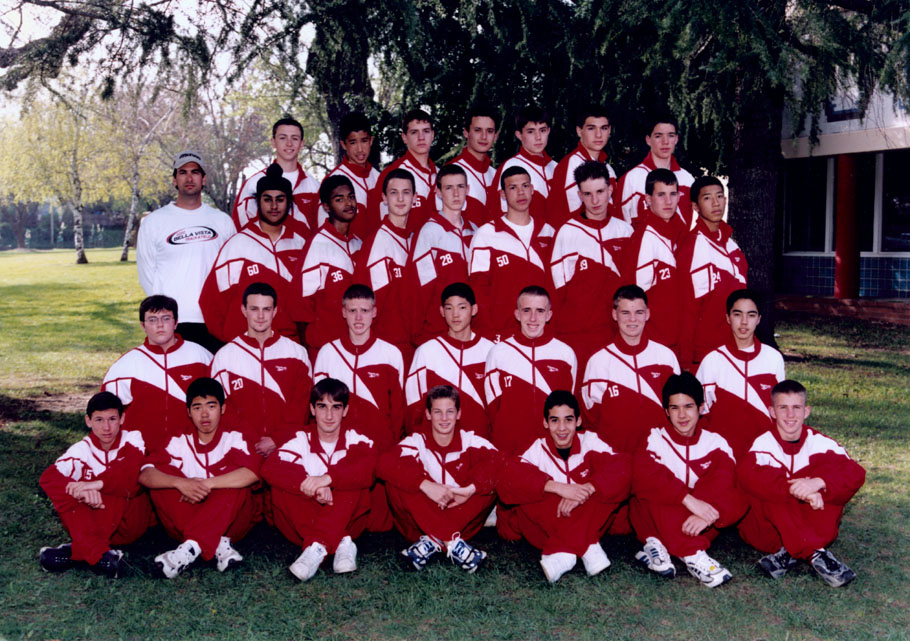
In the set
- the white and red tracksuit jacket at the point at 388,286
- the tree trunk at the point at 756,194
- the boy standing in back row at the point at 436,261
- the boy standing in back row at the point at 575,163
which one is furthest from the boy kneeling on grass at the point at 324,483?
the tree trunk at the point at 756,194

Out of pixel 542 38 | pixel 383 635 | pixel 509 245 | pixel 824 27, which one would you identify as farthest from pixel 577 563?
pixel 542 38

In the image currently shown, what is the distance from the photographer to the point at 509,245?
5559 mm

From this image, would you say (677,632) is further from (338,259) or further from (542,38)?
(542,38)

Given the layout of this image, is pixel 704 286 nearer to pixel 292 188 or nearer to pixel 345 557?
pixel 345 557

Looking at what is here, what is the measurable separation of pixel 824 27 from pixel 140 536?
184 inches

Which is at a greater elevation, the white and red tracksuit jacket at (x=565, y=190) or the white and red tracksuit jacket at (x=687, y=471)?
the white and red tracksuit jacket at (x=565, y=190)

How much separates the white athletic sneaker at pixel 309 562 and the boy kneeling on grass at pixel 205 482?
34cm

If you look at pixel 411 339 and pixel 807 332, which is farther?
pixel 807 332

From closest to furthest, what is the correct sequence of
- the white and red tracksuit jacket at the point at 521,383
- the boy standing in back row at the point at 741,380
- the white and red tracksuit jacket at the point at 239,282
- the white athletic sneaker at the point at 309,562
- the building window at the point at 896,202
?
the white athletic sneaker at the point at 309,562 < the boy standing in back row at the point at 741,380 < the white and red tracksuit jacket at the point at 521,383 < the white and red tracksuit jacket at the point at 239,282 < the building window at the point at 896,202

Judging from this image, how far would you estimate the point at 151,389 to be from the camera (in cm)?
518

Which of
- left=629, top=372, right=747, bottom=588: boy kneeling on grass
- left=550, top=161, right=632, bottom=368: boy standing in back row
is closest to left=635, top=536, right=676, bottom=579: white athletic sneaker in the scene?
left=629, top=372, right=747, bottom=588: boy kneeling on grass

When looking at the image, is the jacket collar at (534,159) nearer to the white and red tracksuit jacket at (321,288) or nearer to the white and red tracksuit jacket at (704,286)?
the white and red tracksuit jacket at (704,286)

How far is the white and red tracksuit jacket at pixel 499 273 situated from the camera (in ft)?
18.2

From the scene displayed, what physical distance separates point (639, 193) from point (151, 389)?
346 centimetres
